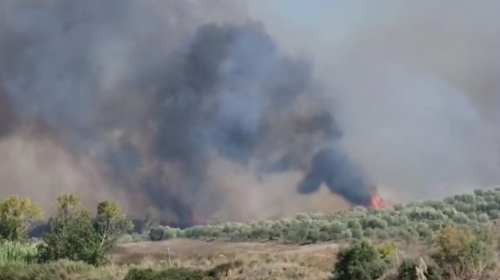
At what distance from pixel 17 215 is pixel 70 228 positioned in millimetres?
14485


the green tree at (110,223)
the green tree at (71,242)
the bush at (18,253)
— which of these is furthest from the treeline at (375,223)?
the bush at (18,253)

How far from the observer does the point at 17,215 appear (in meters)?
59.7

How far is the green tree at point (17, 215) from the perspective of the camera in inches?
2308

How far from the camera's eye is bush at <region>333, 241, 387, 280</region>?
93.0 feet

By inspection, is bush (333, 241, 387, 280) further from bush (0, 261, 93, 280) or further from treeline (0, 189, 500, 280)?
bush (0, 261, 93, 280)

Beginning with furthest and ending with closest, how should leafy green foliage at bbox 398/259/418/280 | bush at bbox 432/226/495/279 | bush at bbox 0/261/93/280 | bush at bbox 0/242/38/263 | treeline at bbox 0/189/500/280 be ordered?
bush at bbox 0/242/38/263
bush at bbox 0/261/93/280
treeline at bbox 0/189/500/280
leafy green foliage at bbox 398/259/418/280
bush at bbox 432/226/495/279

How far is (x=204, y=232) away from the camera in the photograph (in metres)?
54.2

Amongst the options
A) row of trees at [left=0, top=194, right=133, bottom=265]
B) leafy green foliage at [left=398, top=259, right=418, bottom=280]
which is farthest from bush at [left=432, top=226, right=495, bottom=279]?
row of trees at [left=0, top=194, right=133, bottom=265]

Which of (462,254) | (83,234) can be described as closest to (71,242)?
(83,234)

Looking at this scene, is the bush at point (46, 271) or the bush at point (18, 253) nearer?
the bush at point (46, 271)

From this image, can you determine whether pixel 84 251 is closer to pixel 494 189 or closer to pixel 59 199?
pixel 59 199

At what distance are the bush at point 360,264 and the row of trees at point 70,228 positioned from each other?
63.6 ft

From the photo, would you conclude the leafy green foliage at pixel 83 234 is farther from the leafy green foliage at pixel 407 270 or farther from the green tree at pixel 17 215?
the leafy green foliage at pixel 407 270

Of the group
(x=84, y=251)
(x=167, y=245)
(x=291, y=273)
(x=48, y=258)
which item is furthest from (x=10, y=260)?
(x=291, y=273)
